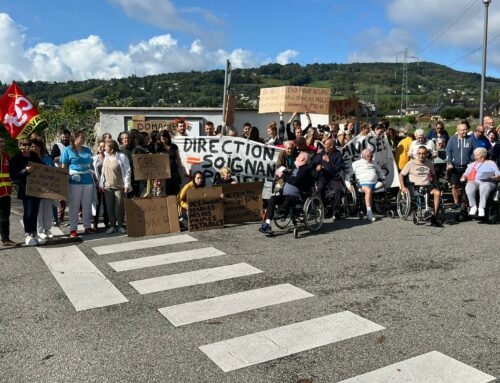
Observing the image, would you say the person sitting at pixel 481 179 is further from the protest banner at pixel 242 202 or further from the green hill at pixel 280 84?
the green hill at pixel 280 84

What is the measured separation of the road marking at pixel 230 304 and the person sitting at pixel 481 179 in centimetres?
565

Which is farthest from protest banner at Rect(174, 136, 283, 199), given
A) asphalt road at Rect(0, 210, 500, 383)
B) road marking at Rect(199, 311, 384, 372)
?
road marking at Rect(199, 311, 384, 372)

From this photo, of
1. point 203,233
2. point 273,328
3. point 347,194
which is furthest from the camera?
point 347,194

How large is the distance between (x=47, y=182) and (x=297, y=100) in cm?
764

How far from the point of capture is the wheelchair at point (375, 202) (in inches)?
432

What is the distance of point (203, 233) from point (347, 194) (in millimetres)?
3490

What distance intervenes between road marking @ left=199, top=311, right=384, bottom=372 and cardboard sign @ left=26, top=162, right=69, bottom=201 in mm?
5309

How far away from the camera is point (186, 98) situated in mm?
86438

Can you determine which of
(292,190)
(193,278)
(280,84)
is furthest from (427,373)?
(280,84)

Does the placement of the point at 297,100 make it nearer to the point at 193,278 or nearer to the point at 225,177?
the point at 225,177

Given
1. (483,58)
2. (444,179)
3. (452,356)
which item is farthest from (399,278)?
(483,58)

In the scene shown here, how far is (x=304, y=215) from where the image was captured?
9047 mm

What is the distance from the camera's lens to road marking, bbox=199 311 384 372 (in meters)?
4.30

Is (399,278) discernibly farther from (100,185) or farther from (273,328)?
(100,185)
